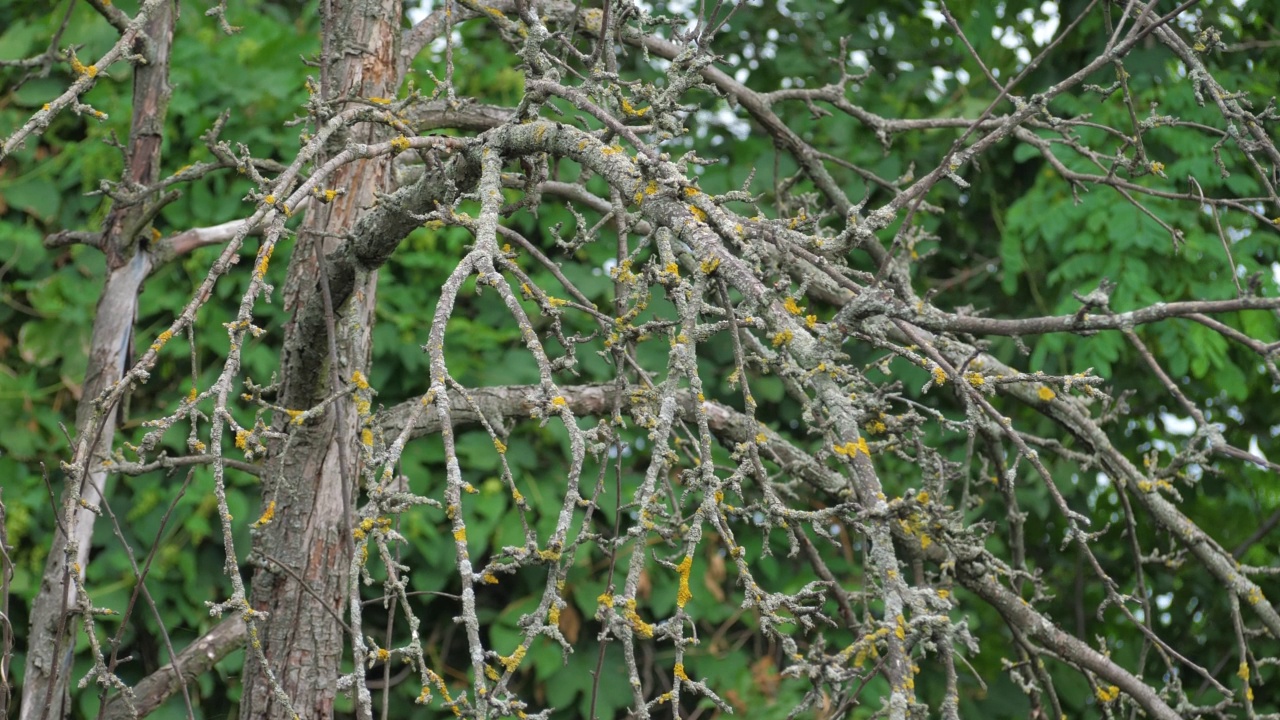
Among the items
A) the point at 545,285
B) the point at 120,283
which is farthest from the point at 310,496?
the point at 545,285

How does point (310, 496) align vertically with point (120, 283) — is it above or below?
below

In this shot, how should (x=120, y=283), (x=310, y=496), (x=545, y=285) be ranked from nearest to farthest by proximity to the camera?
1. (x=310, y=496)
2. (x=120, y=283)
3. (x=545, y=285)


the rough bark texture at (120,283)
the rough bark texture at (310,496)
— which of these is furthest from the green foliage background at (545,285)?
the rough bark texture at (310,496)

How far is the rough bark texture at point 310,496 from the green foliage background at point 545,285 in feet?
3.63

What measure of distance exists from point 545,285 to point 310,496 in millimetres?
1505

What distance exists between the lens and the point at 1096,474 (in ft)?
14.7

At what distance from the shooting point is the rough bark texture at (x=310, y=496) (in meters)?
2.36

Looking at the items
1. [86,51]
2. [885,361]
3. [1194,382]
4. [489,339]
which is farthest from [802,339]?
[1194,382]

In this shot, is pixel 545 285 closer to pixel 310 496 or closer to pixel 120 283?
pixel 120 283

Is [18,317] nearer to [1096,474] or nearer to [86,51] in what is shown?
[86,51]

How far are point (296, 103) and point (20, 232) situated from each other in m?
0.97

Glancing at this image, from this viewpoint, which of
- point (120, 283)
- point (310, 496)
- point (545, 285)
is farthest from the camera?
point (545, 285)

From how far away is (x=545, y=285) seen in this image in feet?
12.5

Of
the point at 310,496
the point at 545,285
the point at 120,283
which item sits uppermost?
the point at 545,285
